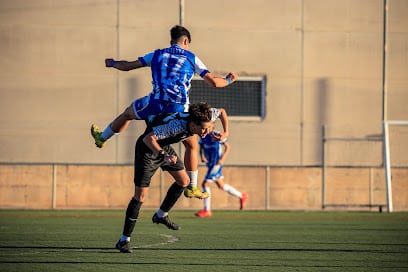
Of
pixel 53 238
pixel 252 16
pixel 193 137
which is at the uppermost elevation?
pixel 252 16

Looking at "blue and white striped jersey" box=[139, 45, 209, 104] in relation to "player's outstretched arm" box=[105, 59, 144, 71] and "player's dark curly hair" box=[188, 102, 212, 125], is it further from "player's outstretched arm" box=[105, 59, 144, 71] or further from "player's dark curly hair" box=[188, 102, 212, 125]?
"player's dark curly hair" box=[188, 102, 212, 125]

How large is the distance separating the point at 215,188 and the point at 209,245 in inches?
527

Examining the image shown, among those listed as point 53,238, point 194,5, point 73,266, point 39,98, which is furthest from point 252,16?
point 73,266

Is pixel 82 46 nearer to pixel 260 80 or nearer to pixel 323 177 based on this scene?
pixel 260 80

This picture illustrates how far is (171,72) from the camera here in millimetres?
11688

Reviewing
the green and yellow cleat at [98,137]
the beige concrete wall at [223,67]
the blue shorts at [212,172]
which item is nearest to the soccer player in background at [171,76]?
the green and yellow cleat at [98,137]

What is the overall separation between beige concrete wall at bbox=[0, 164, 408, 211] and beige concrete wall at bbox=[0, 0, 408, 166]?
2.23ft

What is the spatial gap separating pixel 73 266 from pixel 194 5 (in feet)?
58.0

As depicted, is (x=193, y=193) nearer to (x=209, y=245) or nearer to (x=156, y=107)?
(x=209, y=245)

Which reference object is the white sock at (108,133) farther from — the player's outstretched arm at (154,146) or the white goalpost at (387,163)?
the white goalpost at (387,163)

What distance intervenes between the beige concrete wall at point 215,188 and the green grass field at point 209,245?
6.01m

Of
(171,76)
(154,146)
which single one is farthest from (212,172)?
(154,146)

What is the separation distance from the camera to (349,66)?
2803 centimetres

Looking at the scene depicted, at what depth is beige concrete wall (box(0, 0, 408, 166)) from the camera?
2675cm
